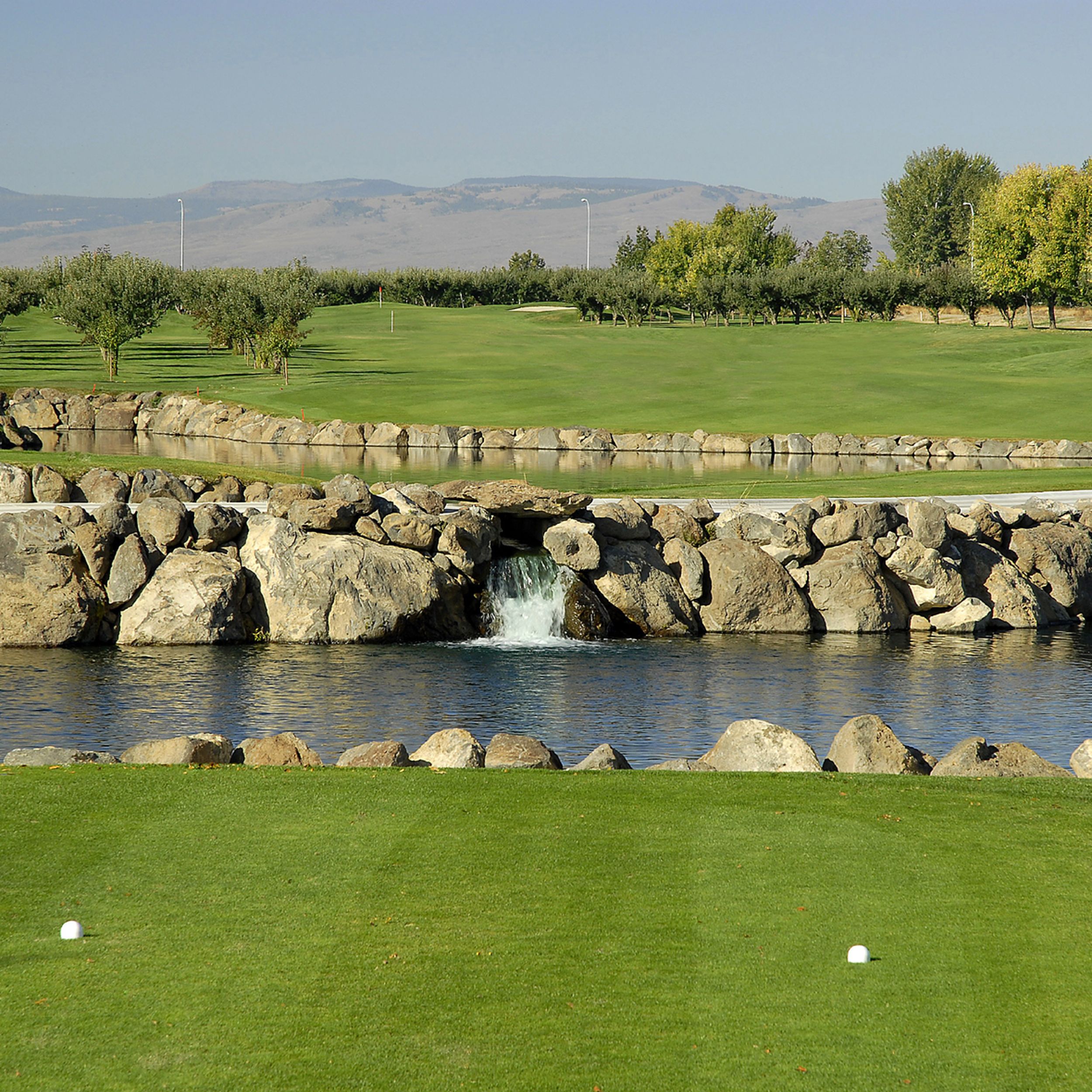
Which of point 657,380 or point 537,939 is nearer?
point 537,939

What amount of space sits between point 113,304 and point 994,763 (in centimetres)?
7163

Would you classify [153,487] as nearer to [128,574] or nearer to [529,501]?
[128,574]

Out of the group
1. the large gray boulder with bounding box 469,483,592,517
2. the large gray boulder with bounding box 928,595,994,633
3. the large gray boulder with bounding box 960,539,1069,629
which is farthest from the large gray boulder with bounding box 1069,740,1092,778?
the large gray boulder with bounding box 469,483,592,517

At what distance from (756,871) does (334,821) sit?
296 cm

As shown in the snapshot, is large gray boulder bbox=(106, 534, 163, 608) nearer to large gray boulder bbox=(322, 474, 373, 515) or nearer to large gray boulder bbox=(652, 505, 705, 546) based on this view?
large gray boulder bbox=(322, 474, 373, 515)

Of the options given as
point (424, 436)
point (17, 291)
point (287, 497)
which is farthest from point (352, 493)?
point (17, 291)

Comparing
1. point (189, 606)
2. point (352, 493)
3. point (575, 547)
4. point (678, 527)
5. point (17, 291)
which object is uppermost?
point (17, 291)

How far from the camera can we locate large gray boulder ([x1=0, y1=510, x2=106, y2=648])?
2212cm

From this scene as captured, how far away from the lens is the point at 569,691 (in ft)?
64.6

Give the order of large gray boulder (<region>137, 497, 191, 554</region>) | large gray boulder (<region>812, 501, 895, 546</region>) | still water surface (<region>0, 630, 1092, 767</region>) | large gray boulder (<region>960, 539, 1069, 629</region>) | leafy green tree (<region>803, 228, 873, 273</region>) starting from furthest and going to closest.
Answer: leafy green tree (<region>803, 228, 873, 273</region>) < large gray boulder (<region>960, 539, 1069, 629</region>) < large gray boulder (<region>812, 501, 895, 546</region>) < large gray boulder (<region>137, 497, 191, 554</region>) < still water surface (<region>0, 630, 1092, 767</region>)

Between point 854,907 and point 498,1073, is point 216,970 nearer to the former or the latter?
point 498,1073

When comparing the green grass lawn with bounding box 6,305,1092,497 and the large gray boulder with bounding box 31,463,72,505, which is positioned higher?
the green grass lawn with bounding box 6,305,1092,497

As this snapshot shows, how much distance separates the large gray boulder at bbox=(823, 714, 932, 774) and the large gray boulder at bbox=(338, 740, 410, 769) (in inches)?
168

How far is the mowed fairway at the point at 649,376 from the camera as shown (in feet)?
208
